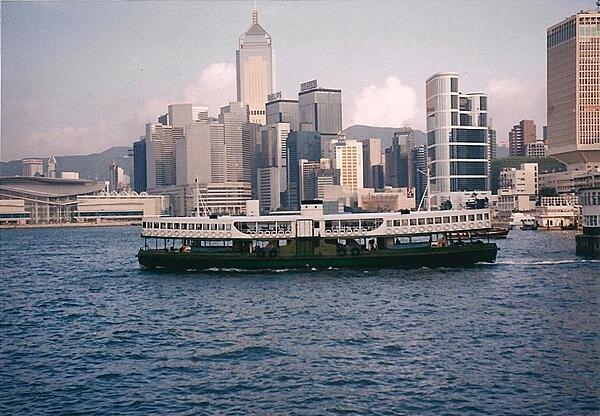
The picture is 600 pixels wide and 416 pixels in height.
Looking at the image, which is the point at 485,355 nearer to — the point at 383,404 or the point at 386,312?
the point at 383,404

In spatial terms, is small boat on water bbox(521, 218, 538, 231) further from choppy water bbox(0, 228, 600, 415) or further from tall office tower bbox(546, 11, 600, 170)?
choppy water bbox(0, 228, 600, 415)

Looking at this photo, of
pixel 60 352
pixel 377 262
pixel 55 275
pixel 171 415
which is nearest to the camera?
pixel 171 415

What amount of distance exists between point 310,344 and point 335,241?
26.2 metres

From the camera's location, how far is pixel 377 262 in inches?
2264

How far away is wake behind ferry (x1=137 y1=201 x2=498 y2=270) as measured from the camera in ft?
189

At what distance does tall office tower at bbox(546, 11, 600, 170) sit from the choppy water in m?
135

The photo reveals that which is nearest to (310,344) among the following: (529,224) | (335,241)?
(335,241)

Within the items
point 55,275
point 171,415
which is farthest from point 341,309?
point 55,275

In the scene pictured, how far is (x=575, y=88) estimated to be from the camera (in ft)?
606

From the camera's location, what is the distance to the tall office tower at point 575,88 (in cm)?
17875

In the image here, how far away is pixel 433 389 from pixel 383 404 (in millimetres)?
2242

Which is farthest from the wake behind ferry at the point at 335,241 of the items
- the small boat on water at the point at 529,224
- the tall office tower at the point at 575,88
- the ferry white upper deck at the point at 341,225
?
the tall office tower at the point at 575,88

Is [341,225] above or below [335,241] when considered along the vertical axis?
above

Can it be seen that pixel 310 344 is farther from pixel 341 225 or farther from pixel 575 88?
pixel 575 88
